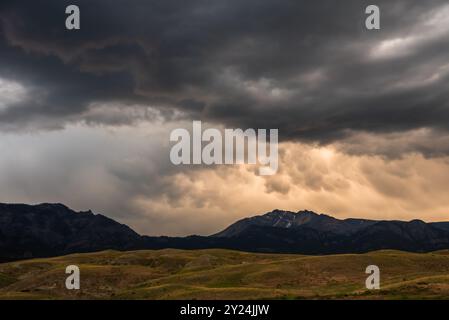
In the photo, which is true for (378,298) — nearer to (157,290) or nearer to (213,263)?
(157,290)

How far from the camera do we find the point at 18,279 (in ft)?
460

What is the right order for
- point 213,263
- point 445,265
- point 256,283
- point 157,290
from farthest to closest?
point 213,263
point 445,265
point 256,283
point 157,290

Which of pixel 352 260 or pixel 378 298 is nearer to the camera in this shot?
pixel 378 298

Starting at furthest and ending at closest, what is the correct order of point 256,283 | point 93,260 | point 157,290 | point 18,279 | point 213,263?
1. point 93,260
2. point 213,263
3. point 18,279
4. point 256,283
5. point 157,290

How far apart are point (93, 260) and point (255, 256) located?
54.4 metres

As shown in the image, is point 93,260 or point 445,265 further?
point 93,260

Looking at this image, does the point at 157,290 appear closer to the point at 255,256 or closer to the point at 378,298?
the point at 378,298

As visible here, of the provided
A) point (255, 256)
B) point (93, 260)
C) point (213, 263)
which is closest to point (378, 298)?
point (213, 263)

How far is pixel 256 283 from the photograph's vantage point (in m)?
107
